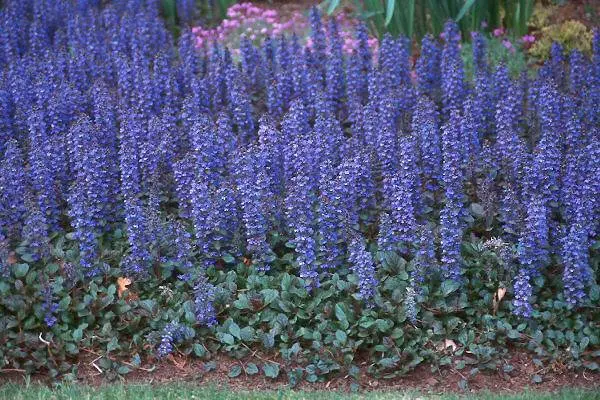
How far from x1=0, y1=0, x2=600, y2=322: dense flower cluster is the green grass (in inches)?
18.8

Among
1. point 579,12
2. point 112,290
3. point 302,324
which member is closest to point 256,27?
point 579,12

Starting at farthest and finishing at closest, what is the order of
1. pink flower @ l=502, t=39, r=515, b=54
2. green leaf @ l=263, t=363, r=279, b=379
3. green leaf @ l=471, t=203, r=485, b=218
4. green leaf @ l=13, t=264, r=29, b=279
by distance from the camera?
pink flower @ l=502, t=39, r=515, b=54, green leaf @ l=471, t=203, r=485, b=218, green leaf @ l=13, t=264, r=29, b=279, green leaf @ l=263, t=363, r=279, b=379

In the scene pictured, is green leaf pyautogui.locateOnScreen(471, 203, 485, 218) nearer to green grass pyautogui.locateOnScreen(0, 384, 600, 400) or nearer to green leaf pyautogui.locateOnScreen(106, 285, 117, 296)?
green grass pyautogui.locateOnScreen(0, 384, 600, 400)

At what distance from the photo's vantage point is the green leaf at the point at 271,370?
6132 mm

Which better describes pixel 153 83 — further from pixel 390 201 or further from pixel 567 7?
pixel 567 7

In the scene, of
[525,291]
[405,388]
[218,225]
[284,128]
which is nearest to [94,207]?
[218,225]

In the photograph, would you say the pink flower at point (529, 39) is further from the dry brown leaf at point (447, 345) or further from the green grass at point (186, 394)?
the green grass at point (186, 394)

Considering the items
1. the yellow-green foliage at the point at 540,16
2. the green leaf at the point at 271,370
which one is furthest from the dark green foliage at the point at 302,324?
the yellow-green foliage at the point at 540,16

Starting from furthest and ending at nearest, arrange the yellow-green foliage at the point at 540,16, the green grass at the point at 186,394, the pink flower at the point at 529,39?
the yellow-green foliage at the point at 540,16 → the pink flower at the point at 529,39 → the green grass at the point at 186,394

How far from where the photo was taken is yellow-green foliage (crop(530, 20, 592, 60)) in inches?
401

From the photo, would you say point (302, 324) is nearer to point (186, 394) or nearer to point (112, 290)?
point (186, 394)

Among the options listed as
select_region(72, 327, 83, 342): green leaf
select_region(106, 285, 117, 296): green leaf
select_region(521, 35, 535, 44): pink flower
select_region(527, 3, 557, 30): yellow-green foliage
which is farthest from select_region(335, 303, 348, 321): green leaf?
select_region(527, 3, 557, 30): yellow-green foliage

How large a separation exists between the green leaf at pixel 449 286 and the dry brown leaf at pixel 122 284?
2104 mm

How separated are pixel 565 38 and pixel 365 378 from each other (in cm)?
547
